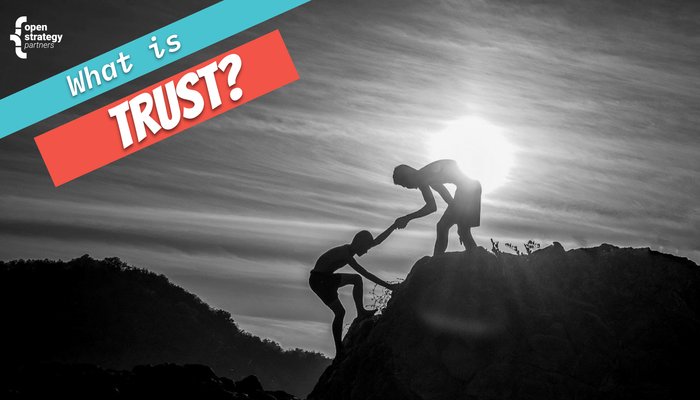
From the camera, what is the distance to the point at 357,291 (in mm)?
12531

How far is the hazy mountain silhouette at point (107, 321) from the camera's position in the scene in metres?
48.2

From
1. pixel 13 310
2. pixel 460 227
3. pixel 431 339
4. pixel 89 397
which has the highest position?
pixel 460 227

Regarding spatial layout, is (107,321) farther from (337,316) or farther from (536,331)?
(536,331)

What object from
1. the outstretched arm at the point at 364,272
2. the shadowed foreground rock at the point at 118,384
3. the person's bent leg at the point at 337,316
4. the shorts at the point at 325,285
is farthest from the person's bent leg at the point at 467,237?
the shadowed foreground rock at the point at 118,384

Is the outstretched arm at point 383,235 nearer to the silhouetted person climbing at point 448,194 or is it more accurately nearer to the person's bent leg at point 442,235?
the silhouetted person climbing at point 448,194

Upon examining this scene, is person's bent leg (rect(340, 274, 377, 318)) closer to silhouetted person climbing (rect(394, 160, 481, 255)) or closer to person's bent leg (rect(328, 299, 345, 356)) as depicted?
person's bent leg (rect(328, 299, 345, 356))

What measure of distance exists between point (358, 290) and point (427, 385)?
284cm

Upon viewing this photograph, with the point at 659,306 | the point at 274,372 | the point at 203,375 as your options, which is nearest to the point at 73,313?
the point at 274,372

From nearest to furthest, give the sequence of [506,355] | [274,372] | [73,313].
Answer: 1. [506,355]
2. [73,313]
3. [274,372]

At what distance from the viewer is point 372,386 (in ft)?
34.9

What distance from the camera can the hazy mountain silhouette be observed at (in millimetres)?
48250

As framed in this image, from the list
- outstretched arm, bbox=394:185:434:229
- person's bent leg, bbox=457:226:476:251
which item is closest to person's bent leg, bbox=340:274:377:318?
outstretched arm, bbox=394:185:434:229

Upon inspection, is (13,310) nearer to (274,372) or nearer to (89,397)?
(274,372)

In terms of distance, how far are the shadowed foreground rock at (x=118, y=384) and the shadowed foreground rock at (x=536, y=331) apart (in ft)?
7.08
